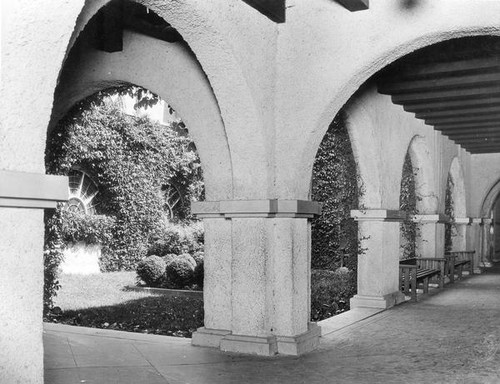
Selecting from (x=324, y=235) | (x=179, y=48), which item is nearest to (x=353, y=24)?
(x=179, y=48)

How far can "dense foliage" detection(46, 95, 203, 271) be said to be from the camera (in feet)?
51.2

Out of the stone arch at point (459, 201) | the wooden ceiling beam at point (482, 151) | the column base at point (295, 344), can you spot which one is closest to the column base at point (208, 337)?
the column base at point (295, 344)

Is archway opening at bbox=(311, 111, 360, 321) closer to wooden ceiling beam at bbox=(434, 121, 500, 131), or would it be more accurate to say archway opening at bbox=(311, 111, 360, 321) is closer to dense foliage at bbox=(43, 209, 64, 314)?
wooden ceiling beam at bbox=(434, 121, 500, 131)

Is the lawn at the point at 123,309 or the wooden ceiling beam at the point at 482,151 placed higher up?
the wooden ceiling beam at the point at 482,151

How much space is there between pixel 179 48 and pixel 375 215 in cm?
425

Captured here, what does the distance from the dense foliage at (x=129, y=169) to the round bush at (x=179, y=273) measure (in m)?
3.40

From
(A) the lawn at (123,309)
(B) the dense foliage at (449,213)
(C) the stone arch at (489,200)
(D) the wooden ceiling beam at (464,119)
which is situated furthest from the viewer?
(C) the stone arch at (489,200)

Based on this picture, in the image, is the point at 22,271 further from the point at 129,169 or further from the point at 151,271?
the point at 129,169

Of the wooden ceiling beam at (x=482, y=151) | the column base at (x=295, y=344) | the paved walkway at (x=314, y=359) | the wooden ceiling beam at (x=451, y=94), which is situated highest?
the wooden ceiling beam at (x=451, y=94)

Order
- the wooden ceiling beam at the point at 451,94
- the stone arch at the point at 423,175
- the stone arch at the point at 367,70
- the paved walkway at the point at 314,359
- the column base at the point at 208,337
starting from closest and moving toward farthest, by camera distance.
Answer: the paved walkway at the point at 314,359 < the stone arch at the point at 367,70 < the column base at the point at 208,337 < the wooden ceiling beam at the point at 451,94 < the stone arch at the point at 423,175

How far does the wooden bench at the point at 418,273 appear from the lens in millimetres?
10547

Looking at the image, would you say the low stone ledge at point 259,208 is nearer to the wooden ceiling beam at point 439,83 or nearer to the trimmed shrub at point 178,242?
the wooden ceiling beam at point 439,83

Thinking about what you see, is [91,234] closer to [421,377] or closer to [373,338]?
[373,338]

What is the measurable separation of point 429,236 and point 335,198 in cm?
226
